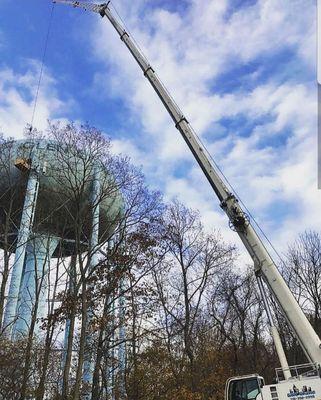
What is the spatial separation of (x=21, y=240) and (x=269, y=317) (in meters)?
15.7

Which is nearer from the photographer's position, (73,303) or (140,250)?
(73,303)

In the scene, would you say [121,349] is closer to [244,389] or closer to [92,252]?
[92,252]

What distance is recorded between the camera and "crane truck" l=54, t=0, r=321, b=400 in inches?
414

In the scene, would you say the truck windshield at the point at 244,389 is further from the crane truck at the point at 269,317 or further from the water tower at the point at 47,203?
the water tower at the point at 47,203

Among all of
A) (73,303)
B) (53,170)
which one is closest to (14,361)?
(73,303)

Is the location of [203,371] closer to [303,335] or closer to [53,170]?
[53,170]

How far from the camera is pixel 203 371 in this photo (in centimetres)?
2803

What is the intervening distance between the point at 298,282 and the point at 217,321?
823cm

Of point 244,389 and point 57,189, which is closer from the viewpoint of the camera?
point 244,389

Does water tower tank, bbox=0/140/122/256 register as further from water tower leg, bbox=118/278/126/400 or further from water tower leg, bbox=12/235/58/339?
water tower leg, bbox=118/278/126/400

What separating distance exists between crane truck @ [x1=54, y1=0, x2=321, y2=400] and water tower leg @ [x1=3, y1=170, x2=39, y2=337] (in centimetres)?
1143

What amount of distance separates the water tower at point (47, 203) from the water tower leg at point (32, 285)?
0.21 ft

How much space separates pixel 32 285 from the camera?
97.4 feet

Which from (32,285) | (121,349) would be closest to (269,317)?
(121,349)
